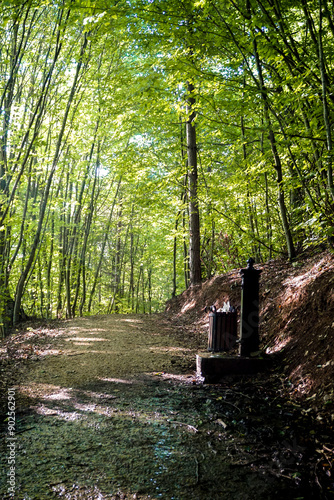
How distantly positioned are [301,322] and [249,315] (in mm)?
565

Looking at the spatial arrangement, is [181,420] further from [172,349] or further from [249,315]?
[172,349]

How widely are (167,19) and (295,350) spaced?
4.54 metres

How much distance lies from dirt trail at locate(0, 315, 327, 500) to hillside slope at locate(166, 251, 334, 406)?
303 mm

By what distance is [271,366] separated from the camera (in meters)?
3.57

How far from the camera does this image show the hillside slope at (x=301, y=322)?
285 cm

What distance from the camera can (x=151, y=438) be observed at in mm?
2447

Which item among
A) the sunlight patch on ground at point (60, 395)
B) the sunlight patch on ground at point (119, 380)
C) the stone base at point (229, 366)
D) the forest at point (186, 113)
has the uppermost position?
the forest at point (186, 113)

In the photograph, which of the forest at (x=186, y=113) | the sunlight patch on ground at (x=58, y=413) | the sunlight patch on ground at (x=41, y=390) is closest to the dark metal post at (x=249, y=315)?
the forest at (x=186, y=113)

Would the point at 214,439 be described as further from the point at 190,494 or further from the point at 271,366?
the point at 271,366

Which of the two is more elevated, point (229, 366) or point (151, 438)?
point (229, 366)

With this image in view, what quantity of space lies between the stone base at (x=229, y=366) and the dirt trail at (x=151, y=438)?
14 cm

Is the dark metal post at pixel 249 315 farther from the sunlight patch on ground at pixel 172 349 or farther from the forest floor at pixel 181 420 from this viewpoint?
the sunlight patch on ground at pixel 172 349

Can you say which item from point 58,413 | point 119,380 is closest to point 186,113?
point 119,380

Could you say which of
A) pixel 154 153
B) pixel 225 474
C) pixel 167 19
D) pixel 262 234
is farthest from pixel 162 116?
pixel 225 474
